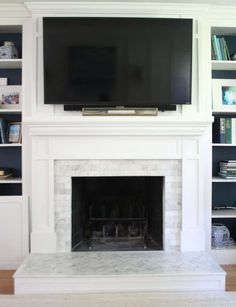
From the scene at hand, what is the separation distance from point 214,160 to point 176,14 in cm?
152

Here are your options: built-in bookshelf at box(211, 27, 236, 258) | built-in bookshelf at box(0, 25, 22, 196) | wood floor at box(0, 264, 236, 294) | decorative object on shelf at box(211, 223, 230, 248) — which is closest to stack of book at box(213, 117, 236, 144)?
built-in bookshelf at box(211, 27, 236, 258)

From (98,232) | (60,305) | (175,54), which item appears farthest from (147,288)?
(175,54)

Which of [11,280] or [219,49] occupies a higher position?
[219,49]

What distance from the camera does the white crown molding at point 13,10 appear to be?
2750 mm

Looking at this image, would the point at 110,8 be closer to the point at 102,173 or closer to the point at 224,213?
the point at 102,173

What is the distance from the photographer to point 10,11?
9.14ft

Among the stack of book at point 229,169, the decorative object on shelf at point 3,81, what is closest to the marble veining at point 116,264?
the stack of book at point 229,169

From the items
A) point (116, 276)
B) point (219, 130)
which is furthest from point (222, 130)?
point (116, 276)

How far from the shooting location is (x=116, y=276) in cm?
236

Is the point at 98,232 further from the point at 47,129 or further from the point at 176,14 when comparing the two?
the point at 176,14

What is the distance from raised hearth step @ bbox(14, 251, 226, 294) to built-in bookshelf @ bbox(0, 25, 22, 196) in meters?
0.89

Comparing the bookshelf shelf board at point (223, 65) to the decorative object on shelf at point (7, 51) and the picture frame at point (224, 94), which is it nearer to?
the picture frame at point (224, 94)

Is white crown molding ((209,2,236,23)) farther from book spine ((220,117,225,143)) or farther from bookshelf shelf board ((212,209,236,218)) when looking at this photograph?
bookshelf shelf board ((212,209,236,218))

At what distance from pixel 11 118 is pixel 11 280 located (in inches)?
61.8
